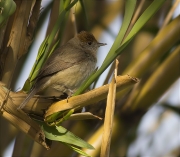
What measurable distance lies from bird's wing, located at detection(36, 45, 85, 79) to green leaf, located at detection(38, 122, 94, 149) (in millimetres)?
707

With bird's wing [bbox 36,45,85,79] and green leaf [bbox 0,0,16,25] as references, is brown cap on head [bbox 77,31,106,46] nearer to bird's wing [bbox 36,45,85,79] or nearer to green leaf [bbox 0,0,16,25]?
bird's wing [bbox 36,45,85,79]

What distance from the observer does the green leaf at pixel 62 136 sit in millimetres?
1207

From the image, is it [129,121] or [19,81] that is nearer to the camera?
[129,121]

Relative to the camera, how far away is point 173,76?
5.69ft

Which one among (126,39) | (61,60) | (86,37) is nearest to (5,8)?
(126,39)

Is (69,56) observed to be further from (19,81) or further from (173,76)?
(173,76)

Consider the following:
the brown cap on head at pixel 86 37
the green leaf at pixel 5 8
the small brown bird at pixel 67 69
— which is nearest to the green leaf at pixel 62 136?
the green leaf at pixel 5 8

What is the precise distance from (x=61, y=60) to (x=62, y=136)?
98cm

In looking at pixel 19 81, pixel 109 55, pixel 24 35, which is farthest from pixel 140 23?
pixel 19 81

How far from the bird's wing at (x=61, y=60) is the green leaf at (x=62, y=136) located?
71 centimetres

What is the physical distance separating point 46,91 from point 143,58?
0.69m

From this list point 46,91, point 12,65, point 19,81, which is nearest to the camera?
point 12,65

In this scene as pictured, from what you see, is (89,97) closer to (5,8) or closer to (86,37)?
(5,8)

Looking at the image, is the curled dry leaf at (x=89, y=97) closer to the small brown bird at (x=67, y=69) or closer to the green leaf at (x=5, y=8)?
the green leaf at (x=5, y=8)
